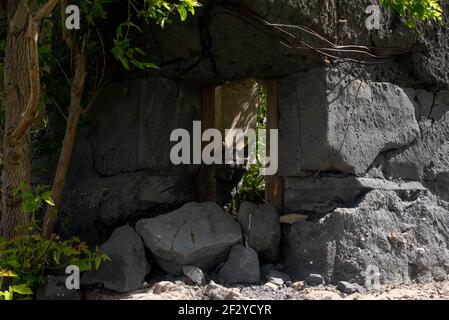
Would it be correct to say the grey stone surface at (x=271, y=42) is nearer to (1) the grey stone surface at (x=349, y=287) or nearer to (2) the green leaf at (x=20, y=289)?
(1) the grey stone surface at (x=349, y=287)

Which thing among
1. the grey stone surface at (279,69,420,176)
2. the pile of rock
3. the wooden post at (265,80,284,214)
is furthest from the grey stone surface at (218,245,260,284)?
the grey stone surface at (279,69,420,176)

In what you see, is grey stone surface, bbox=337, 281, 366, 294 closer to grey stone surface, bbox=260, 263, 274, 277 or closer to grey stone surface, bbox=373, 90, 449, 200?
grey stone surface, bbox=260, 263, 274, 277

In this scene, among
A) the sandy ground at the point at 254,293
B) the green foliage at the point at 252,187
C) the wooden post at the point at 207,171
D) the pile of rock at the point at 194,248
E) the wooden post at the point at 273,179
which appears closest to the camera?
the sandy ground at the point at 254,293

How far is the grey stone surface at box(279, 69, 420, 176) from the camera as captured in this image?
3920 mm

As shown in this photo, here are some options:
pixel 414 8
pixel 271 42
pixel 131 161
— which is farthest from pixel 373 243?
pixel 131 161

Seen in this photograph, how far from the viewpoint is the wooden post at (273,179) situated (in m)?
4.12

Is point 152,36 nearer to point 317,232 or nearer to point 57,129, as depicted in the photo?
point 57,129

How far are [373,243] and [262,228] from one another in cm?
69

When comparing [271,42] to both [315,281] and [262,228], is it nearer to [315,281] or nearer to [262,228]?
[262,228]

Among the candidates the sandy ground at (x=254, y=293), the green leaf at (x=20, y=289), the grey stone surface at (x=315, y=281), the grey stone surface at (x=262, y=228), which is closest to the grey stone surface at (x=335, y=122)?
the grey stone surface at (x=262, y=228)

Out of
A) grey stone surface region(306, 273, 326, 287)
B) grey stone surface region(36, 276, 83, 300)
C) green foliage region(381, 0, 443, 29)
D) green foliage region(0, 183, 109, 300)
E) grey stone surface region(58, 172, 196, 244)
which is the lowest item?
grey stone surface region(36, 276, 83, 300)

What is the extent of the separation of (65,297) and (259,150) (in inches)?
90.9

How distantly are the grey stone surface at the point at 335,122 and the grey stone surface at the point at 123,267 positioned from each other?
1.06 metres

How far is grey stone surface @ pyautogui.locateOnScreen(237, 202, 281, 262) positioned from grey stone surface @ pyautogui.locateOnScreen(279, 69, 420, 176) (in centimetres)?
29
